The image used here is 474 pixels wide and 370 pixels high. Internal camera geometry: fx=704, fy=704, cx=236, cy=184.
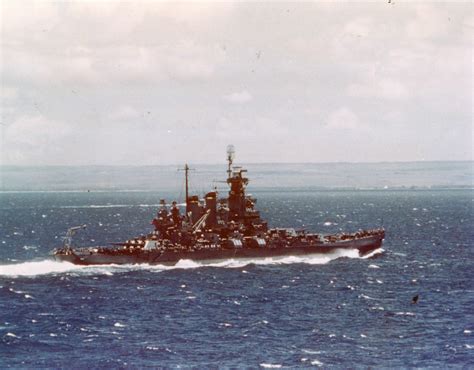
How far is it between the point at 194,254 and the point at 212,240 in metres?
4.16

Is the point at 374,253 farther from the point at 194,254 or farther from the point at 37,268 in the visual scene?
the point at 37,268

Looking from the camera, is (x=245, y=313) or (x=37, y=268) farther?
(x=37, y=268)

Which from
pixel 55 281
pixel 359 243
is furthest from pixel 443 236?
pixel 55 281

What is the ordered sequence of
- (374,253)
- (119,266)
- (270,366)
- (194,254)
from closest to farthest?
(270,366), (119,266), (194,254), (374,253)

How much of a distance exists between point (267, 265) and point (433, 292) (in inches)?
1069

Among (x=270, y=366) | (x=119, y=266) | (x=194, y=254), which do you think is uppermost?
(x=194, y=254)

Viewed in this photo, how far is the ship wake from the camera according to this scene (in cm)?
8675

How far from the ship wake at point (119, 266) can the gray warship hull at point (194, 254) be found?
1.52 ft

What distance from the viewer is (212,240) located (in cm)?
9706

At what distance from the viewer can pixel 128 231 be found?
16025cm

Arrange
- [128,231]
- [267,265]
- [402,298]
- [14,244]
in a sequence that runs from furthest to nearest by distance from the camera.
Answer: [128,231], [14,244], [267,265], [402,298]

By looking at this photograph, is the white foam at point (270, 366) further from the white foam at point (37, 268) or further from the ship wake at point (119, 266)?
the white foam at point (37, 268)

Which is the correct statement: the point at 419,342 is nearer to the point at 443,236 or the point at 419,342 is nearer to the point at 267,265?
the point at 267,265

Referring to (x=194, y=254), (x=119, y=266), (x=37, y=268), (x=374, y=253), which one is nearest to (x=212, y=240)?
(x=194, y=254)
